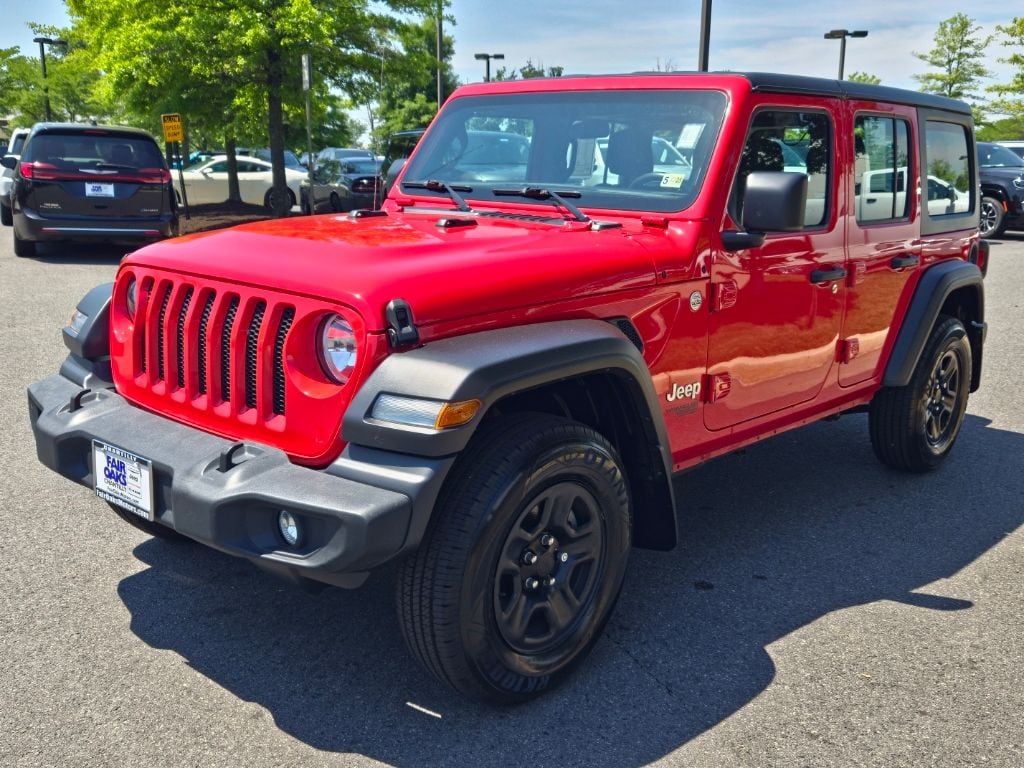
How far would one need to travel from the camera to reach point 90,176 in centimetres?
1211

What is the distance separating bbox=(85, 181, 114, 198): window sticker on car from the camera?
12109 millimetres

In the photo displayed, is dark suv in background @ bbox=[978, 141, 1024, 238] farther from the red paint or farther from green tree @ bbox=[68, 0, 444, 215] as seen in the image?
the red paint

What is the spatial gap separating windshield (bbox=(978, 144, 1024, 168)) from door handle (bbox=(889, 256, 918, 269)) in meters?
14.5

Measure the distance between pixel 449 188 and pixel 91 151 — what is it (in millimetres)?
9566

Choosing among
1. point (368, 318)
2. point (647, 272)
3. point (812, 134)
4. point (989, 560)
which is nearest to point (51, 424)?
point (368, 318)

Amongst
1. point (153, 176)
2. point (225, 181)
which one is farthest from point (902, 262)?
point (225, 181)

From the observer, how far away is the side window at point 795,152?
3.75 metres

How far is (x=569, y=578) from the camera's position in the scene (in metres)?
3.16

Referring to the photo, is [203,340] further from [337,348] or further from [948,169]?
[948,169]

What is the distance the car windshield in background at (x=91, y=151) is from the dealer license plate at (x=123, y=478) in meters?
10.1

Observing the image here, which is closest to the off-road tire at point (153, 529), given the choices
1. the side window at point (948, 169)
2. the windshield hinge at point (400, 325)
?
the windshield hinge at point (400, 325)

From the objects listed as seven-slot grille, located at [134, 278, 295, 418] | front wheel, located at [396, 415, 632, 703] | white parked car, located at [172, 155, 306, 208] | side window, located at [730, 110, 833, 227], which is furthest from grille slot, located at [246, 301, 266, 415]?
white parked car, located at [172, 155, 306, 208]

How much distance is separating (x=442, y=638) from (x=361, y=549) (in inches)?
16.7

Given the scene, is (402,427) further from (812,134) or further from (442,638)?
(812,134)
